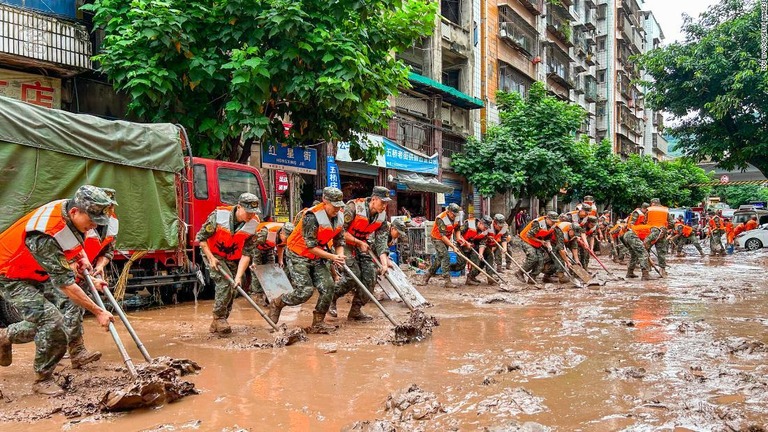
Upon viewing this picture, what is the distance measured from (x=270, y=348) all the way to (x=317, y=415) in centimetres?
206

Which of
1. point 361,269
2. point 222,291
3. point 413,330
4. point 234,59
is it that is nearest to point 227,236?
point 222,291

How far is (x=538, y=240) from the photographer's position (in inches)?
450

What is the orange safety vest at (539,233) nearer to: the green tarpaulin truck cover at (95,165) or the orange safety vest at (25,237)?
the green tarpaulin truck cover at (95,165)

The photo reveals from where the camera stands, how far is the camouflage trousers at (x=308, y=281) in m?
6.27

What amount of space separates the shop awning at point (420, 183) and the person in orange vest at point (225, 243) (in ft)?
39.5

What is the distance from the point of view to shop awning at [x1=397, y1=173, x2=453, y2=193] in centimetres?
1814

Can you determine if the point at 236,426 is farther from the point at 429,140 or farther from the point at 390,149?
the point at 429,140

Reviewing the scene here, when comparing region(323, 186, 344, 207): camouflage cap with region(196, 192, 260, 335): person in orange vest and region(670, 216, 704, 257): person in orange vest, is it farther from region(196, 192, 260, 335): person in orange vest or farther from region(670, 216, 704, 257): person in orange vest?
region(670, 216, 704, 257): person in orange vest

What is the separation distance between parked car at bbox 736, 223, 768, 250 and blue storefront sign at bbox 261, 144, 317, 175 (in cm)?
1946

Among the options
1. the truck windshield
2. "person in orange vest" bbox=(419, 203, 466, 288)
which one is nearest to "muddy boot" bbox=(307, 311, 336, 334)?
the truck windshield

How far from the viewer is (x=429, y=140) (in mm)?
20578

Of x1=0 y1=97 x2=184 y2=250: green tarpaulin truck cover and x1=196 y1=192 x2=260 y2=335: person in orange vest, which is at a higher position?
x1=0 y1=97 x2=184 y2=250: green tarpaulin truck cover

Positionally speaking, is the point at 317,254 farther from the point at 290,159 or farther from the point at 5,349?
the point at 290,159

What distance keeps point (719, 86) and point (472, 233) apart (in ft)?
40.7
